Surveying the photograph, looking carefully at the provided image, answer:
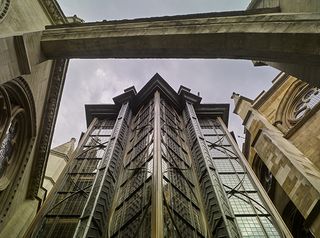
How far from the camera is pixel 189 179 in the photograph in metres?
8.97

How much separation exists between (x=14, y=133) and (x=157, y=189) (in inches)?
153

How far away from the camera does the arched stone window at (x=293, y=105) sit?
12.3 meters

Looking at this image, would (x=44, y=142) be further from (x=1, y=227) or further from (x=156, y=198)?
(x=156, y=198)

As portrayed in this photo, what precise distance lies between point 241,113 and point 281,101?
2.98 meters

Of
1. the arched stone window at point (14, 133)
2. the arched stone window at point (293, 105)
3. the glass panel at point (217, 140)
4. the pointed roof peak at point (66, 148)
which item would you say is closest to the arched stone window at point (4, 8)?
→ the arched stone window at point (14, 133)

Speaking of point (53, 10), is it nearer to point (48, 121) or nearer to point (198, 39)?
point (48, 121)

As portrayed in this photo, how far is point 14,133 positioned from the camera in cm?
709

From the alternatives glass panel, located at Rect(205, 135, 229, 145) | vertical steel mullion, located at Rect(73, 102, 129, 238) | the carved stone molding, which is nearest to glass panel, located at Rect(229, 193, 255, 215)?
vertical steel mullion, located at Rect(73, 102, 129, 238)

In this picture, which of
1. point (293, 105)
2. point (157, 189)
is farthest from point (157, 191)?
point (293, 105)

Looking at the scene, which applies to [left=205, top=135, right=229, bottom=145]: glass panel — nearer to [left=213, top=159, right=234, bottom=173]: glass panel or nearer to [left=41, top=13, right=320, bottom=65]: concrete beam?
[left=213, top=159, right=234, bottom=173]: glass panel

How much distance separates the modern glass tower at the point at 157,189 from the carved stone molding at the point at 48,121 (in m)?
0.75

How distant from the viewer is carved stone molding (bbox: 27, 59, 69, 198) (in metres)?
7.98

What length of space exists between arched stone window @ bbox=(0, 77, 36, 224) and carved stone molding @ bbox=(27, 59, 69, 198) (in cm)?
56

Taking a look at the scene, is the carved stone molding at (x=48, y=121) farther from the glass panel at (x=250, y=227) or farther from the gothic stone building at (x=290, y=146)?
the gothic stone building at (x=290, y=146)
